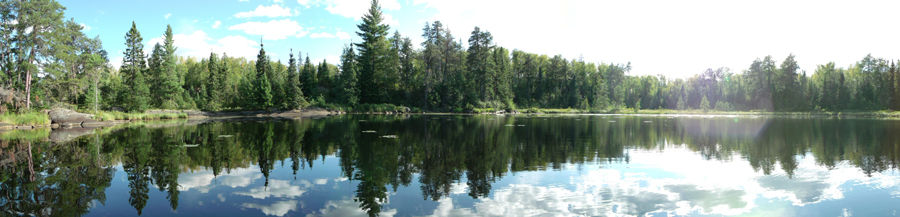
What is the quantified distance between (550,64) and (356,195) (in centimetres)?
8445

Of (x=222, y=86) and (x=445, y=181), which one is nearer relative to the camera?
(x=445, y=181)

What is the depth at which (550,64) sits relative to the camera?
87.4 metres

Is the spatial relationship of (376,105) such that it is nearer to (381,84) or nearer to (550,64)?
(381,84)

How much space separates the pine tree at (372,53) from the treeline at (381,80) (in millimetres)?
192

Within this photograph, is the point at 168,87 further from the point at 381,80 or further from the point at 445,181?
the point at 445,181

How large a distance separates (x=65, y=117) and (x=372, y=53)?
135 feet

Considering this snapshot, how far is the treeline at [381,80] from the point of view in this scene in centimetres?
3256

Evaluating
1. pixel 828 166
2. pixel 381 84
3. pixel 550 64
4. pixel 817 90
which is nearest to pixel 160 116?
pixel 381 84

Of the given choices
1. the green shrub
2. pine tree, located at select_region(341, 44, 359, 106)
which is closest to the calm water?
the green shrub

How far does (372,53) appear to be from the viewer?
65.8 m

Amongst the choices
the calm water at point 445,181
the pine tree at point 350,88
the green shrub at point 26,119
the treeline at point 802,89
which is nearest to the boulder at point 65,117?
the green shrub at point 26,119

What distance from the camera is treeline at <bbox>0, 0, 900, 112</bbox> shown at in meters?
32.6

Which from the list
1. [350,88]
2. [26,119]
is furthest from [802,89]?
[26,119]

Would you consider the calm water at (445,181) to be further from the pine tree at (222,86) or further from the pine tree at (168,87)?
the pine tree at (222,86)
